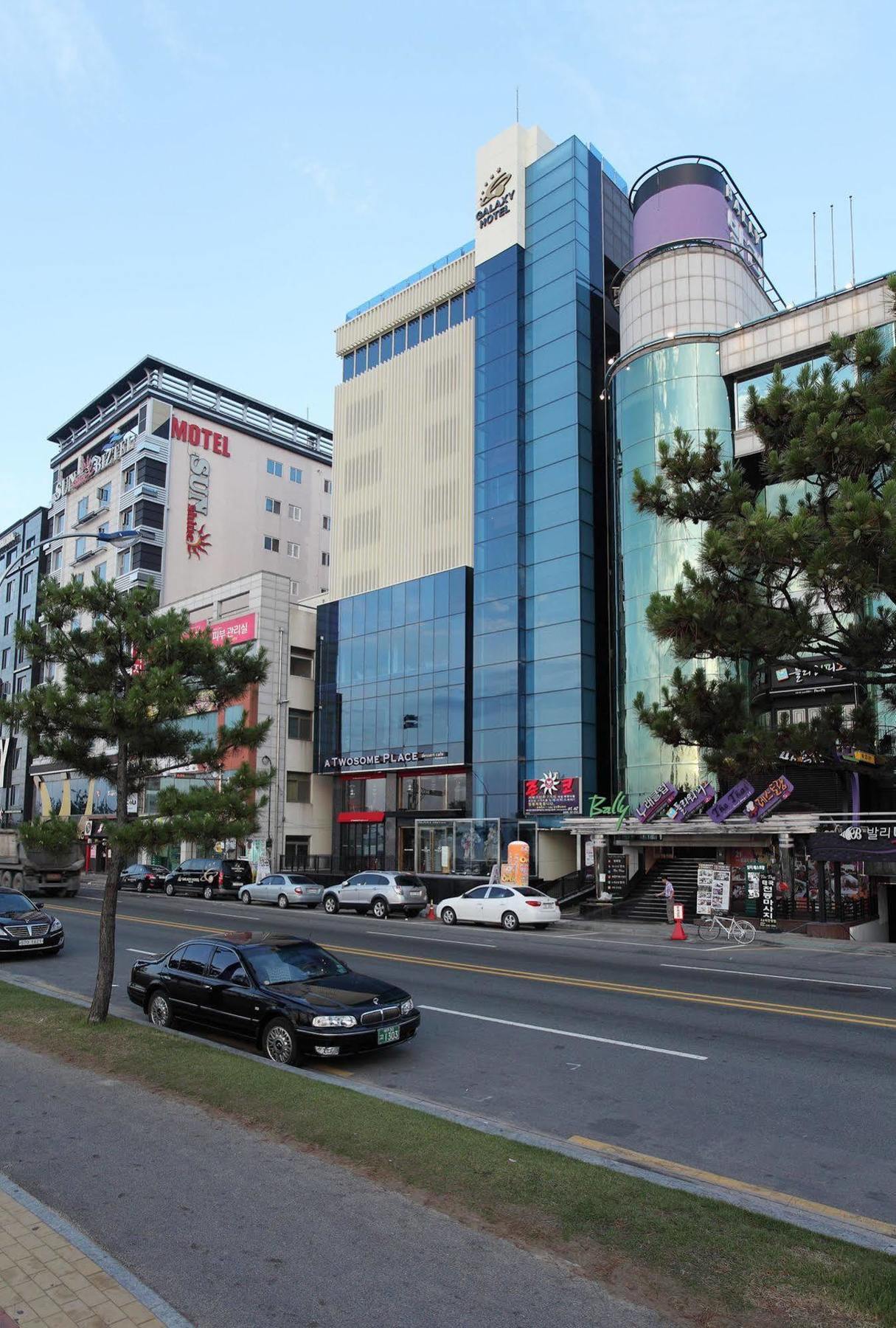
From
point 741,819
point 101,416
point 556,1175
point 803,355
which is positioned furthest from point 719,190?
point 101,416

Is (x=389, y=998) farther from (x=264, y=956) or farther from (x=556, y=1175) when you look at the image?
(x=556, y=1175)

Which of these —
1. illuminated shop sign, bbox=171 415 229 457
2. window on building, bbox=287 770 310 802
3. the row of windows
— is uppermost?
illuminated shop sign, bbox=171 415 229 457

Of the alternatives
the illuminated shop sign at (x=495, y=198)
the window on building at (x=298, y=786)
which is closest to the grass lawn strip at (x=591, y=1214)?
the window on building at (x=298, y=786)

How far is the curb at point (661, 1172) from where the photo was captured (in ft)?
19.1

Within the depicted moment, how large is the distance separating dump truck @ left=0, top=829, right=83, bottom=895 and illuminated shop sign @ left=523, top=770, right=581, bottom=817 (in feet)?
62.0

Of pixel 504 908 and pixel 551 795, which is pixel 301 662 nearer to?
pixel 551 795

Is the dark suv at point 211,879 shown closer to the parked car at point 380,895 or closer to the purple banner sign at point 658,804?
the parked car at point 380,895

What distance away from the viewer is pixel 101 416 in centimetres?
7769

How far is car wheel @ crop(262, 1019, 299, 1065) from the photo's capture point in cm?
1045

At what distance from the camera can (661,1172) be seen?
23.2 feet

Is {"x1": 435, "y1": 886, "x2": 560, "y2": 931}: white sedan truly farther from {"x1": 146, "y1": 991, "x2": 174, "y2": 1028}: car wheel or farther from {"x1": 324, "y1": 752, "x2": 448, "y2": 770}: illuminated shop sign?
{"x1": 146, "y1": 991, "x2": 174, "y2": 1028}: car wheel

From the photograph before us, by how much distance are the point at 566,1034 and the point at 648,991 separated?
162 inches

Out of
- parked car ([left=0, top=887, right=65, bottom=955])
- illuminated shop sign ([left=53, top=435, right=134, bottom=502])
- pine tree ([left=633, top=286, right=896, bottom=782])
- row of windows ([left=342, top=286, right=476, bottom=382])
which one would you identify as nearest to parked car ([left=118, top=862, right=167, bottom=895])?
parked car ([left=0, top=887, right=65, bottom=955])

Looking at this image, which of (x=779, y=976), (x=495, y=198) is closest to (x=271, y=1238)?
(x=779, y=976)
